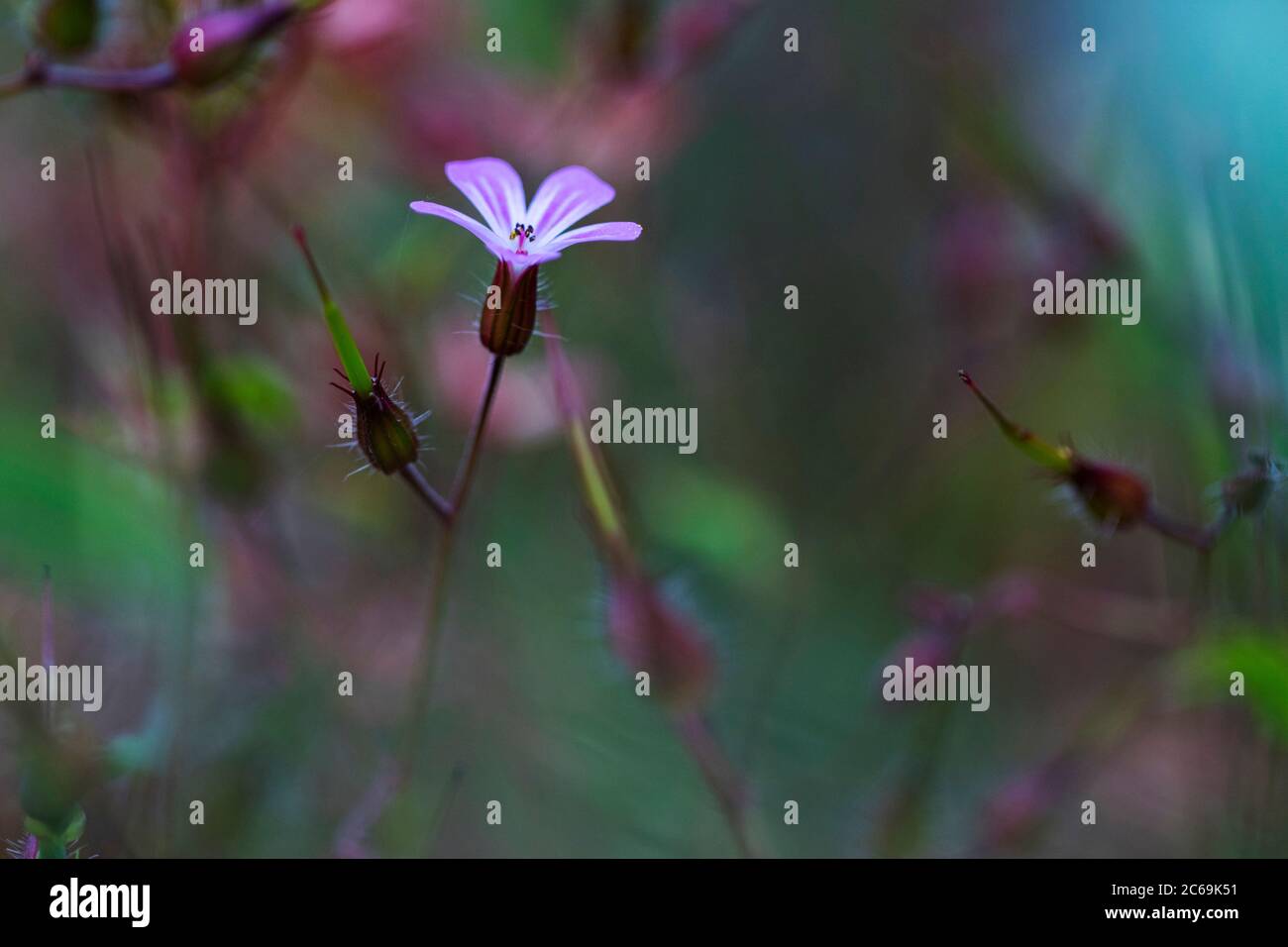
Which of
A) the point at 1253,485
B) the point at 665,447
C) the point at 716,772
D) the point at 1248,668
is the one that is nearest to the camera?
the point at 1253,485

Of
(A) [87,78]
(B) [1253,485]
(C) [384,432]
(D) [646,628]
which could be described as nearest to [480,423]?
(C) [384,432]

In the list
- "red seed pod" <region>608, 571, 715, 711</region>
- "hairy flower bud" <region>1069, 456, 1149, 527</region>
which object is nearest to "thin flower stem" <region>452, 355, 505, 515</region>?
"red seed pod" <region>608, 571, 715, 711</region>

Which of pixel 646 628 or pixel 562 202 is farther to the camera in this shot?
pixel 646 628

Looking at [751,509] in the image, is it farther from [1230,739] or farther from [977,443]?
[1230,739]

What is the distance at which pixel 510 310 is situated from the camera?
66 cm

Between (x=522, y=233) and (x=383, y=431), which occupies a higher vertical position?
(x=522, y=233)

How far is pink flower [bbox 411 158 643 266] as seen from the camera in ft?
2.07

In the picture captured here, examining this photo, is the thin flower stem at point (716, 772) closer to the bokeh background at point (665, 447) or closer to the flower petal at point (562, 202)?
the bokeh background at point (665, 447)

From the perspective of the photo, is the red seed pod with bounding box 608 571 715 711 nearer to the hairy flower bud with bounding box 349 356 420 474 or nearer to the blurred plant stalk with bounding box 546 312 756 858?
the blurred plant stalk with bounding box 546 312 756 858

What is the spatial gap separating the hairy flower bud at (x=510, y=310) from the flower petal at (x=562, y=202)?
3 cm

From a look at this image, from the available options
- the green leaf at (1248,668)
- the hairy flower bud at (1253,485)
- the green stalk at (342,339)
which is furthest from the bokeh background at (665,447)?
the green stalk at (342,339)

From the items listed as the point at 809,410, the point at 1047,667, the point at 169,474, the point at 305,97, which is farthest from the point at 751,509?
the point at 305,97

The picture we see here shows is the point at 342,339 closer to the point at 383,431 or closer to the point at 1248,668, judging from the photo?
the point at 383,431

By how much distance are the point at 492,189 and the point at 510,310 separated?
0.25 feet
